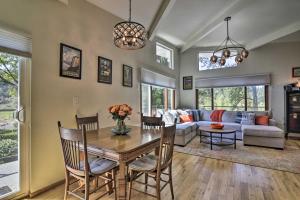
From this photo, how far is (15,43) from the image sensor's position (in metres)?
1.93

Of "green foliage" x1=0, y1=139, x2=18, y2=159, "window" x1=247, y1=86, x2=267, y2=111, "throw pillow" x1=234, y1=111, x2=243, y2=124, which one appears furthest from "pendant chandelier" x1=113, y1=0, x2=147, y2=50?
"window" x1=247, y1=86, x2=267, y2=111

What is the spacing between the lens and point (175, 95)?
6645mm

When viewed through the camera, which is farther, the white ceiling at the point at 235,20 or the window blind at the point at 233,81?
the window blind at the point at 233,81

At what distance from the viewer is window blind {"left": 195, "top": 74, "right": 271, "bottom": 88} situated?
5602 millimetres

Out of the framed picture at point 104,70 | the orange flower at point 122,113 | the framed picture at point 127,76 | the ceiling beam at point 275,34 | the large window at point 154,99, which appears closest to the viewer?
the orange flower at point 122,113

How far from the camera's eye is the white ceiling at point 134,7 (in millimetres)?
2965

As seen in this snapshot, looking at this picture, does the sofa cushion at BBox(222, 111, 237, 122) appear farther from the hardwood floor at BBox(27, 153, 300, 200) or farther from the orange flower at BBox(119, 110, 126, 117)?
the orange flower at BBox(119, 110, 126, 117)

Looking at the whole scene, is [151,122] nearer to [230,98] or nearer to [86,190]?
[86,190]

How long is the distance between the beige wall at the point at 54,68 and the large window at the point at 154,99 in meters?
1.56

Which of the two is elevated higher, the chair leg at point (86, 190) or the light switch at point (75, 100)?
the light switch at point (75, 100)

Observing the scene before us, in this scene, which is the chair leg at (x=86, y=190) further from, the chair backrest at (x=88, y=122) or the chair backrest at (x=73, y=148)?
the chair backrest at (x=88, y=122)

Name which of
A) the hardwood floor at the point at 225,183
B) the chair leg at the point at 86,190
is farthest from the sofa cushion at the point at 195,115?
the chair leg at the point at 86,190

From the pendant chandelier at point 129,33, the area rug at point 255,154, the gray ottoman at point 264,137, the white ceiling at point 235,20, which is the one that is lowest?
the area rug at point 255,154

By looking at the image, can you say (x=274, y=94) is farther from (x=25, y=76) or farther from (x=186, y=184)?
(x=25, y=76)
